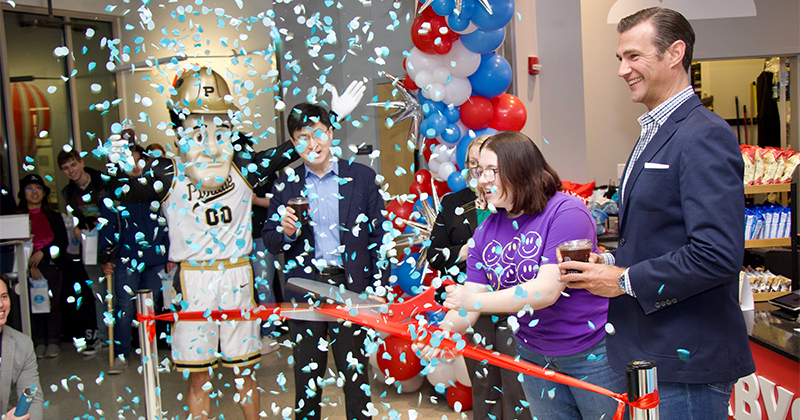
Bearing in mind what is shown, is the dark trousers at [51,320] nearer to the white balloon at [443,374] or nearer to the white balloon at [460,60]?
the white balloon at [443,374]

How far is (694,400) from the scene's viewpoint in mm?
1258

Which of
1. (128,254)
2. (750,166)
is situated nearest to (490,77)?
(750,166)

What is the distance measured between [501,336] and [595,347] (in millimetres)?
872

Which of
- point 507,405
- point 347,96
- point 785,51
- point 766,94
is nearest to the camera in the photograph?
point 507,405

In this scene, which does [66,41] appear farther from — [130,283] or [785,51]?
[785,51]

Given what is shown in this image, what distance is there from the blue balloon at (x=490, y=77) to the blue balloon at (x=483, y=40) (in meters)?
0.10

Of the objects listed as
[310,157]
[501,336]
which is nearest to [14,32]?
[310,157]

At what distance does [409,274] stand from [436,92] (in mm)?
1058

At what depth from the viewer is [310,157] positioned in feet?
7.80

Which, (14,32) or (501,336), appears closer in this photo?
(501,336)

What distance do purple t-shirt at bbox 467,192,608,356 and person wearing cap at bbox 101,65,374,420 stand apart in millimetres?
1295

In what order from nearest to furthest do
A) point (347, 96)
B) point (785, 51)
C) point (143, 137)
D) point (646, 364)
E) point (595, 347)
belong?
point (646, 364) < point (595, 347) < point (347, 96) < point (143, 137) < point (785, 51)

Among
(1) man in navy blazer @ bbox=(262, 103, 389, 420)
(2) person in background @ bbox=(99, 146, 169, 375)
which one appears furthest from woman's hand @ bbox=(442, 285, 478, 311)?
(2) person in background @ bbox=(99, 146, 169, 375)

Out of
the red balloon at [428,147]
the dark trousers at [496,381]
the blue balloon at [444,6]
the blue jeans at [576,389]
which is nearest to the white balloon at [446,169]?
the red balloon at [428,147]
